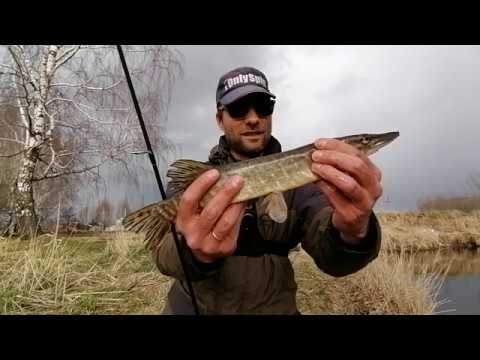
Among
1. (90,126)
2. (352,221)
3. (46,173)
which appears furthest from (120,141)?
(352,221)

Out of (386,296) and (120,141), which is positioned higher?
(120,141)

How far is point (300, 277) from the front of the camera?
5043mm

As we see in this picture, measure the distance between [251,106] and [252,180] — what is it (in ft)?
1.86

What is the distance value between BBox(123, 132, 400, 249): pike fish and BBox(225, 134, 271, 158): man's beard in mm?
484

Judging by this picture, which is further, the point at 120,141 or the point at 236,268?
the point at 120,141

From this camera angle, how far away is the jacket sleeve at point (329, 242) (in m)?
1.57

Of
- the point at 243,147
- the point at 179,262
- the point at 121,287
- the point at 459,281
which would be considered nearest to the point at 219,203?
the point at 179,262

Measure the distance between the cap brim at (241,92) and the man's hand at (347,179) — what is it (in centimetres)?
59

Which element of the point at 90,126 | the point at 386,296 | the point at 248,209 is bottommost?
the point at 386,296

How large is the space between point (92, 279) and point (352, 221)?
132 inches

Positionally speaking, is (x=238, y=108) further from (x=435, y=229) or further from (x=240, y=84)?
(x=435, y=229)

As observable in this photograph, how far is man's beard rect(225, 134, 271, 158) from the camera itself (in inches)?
81.2

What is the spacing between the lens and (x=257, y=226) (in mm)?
1830
